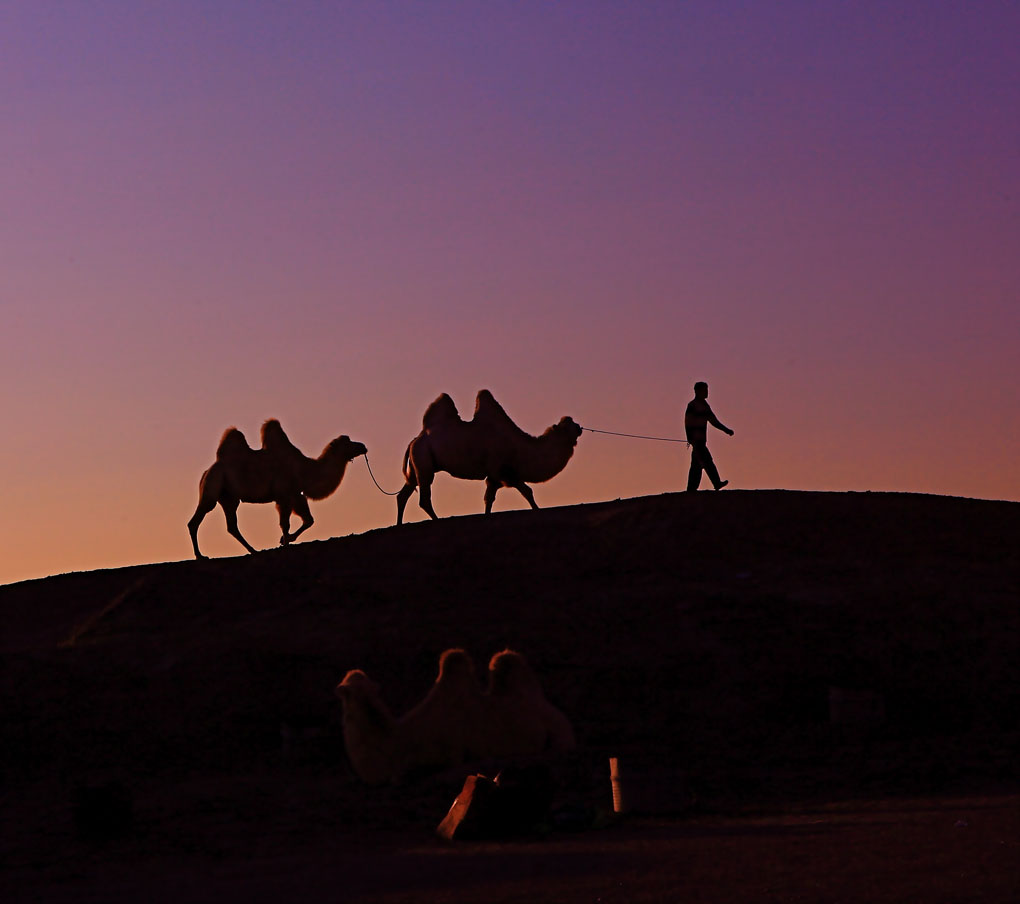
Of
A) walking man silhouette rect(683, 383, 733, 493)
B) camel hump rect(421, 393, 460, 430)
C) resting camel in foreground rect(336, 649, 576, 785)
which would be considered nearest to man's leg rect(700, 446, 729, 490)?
walking man silhouette rect(683, 383, 733, 493)

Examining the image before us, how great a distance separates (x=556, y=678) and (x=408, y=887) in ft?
24.8

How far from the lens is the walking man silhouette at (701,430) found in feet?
72.9

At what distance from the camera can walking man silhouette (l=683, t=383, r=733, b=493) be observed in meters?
22.2

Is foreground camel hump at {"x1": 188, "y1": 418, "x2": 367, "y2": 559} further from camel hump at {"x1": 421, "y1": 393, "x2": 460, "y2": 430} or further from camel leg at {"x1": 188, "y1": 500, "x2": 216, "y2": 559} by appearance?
camel hump at {"x1": 421, "y1": 393, "x2": 460, "y2": 430}

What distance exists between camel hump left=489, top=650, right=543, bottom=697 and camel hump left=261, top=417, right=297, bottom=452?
1268cm

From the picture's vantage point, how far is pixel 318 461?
26688mm

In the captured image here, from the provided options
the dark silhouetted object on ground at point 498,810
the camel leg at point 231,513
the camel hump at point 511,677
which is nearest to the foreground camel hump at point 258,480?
the camel leg at point 231,513

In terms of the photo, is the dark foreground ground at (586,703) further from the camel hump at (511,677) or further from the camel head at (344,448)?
the camel head at (344,448)

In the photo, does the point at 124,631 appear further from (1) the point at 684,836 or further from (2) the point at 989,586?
(1) the point at 684,836

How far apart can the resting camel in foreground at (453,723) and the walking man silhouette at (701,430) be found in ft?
29.0

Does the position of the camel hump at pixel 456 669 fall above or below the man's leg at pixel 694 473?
below

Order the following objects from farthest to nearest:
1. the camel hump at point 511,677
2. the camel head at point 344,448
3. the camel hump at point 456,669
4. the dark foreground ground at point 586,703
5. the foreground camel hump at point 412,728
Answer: the camel head at point 344,448 → the camel hump at point 511,677 → the camel hump at point 456,669 → the foreground camel hump at point 412,728 → the dark foreground ground at point 586,703

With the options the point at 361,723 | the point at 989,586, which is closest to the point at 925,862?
the point at 361,723

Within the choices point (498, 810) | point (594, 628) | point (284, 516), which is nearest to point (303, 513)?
point (284, 516)
